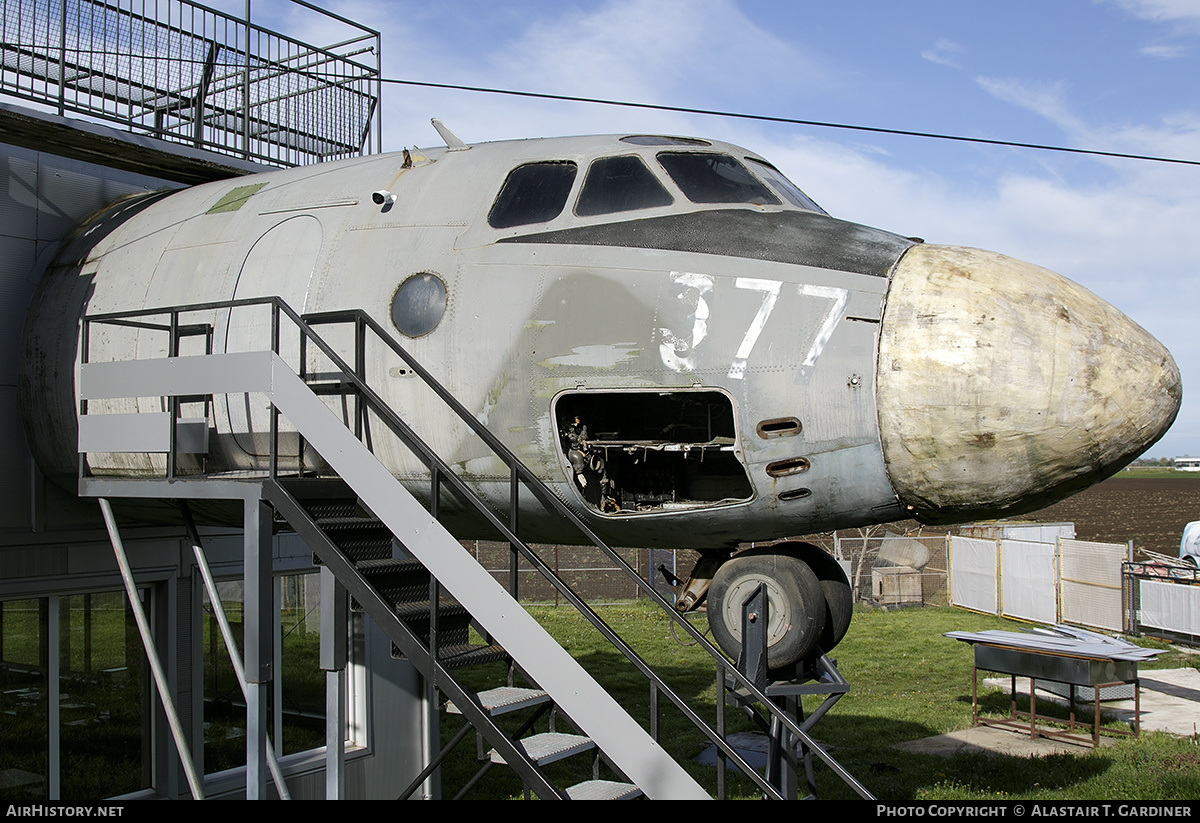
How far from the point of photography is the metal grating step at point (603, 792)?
19.7ft

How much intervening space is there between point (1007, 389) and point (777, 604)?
1.97 m

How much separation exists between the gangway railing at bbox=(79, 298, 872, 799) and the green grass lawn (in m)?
6.72

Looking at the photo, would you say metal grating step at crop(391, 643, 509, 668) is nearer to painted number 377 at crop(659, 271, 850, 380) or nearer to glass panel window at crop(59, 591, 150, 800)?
painted number 377 at crop(659, 271, 850, 380)

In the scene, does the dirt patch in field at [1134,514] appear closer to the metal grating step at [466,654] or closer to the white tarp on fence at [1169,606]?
the white tarp on fence at [1169,606]

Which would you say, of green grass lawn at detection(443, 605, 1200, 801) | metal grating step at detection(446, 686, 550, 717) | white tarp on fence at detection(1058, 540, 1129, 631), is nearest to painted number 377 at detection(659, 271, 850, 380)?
metal grating step at detection(446, 686, 550, 717)

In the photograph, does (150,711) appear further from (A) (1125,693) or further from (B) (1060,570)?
(B) (1060,570)

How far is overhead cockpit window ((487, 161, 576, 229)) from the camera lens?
704cm

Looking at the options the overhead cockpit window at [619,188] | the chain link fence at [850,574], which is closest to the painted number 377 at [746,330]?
the overhead cockpit window at [619,188]

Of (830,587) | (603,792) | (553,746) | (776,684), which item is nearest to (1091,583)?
(830,587)

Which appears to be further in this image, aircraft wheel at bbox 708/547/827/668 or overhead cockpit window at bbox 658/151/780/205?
overhead cockpit window at bbox 658/151/780/205

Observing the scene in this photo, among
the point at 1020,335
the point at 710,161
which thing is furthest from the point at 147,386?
the point at 1020,335

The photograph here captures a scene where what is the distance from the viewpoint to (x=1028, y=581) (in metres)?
26.5

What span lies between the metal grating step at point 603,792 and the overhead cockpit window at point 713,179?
380 cm

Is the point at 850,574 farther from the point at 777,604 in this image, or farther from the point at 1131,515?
the point at 1131,515
